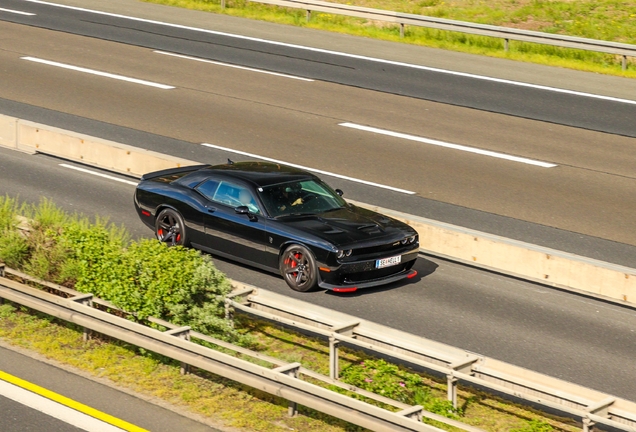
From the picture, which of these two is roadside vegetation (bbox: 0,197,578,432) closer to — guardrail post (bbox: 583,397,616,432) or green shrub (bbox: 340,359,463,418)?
green shrub (bbox: 340,359,463,418)

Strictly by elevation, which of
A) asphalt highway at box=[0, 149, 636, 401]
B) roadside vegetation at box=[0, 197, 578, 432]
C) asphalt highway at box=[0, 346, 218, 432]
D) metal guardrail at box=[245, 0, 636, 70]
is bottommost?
asphalt highway at box=[0, 149, 636, 401]

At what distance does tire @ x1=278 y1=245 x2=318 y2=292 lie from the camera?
42.8 ft

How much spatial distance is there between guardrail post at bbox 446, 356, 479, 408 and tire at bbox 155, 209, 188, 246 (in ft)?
19.7

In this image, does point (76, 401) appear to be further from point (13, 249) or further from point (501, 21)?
point (501, 21)

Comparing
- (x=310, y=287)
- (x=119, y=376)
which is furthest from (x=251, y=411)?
(x=310, y=287)

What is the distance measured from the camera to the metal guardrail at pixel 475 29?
2728 centimetres

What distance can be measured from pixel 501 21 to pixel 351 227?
829 inches

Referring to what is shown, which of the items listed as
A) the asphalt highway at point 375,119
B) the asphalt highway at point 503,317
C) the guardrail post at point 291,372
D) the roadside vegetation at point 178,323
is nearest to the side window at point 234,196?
the asphalt highway at point 503,317

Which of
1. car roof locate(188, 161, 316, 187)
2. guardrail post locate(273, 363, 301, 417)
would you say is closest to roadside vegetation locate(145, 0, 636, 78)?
car roof locate(188, 161, 316, 187)

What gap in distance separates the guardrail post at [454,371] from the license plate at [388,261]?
366 centimetres

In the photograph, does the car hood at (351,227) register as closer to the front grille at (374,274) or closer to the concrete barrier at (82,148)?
the front grille at (374,274)

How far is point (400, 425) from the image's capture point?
8.09 meters

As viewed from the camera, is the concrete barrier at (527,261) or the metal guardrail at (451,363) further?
the concrete barrier at (527,261)

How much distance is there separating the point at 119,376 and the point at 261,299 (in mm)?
1915
